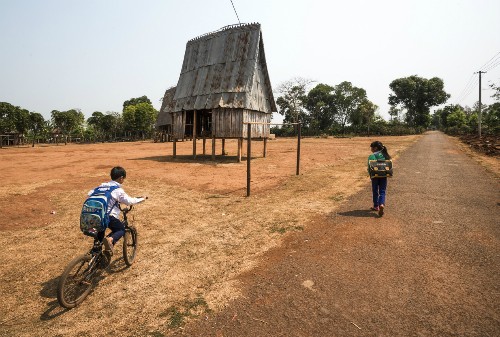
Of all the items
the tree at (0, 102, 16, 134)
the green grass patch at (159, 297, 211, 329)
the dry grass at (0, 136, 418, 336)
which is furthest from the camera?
the tree at (0, 102, 16, 134)

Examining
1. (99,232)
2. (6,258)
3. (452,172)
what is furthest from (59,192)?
(452,172)

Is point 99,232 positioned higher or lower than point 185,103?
lower

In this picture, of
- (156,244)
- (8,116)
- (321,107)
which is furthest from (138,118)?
(156,244)

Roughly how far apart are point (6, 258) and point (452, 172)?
16729 millimetres

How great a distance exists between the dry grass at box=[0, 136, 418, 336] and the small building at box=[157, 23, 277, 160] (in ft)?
22.8

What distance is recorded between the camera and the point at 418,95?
74.1 meters

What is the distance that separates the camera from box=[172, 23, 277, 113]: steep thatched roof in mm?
18719

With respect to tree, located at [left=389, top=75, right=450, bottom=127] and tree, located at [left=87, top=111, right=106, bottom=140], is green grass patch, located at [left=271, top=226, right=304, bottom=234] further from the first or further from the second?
tree, located at [left=389, top=75, right=450, bottom=127]

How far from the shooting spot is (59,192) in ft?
35.0

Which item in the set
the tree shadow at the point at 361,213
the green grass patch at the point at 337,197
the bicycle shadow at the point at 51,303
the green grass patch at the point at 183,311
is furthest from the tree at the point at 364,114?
the bicycle shadow at the point at 51,303

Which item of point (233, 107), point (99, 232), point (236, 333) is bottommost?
point (236, 333)

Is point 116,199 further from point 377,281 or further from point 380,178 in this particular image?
point 380,178

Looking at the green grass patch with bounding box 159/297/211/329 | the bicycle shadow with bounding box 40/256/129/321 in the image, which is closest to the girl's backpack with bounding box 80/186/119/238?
the bicycle shadow with bounding box 40/256/129/321

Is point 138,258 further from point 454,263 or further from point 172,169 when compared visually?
point 172,169
